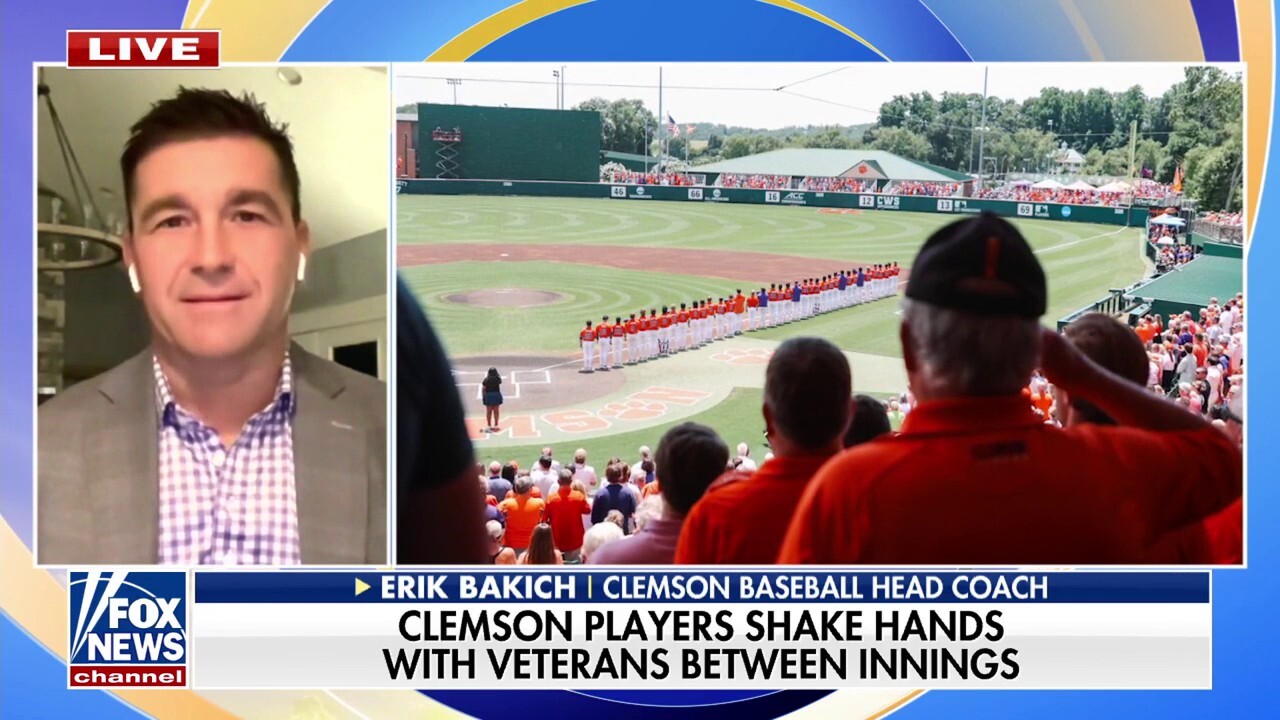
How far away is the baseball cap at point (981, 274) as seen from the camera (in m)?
4.49

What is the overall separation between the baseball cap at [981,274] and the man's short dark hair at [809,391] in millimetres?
390

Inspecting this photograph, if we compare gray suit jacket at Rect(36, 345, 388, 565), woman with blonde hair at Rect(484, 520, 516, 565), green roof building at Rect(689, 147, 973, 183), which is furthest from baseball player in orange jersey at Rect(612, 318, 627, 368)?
gray suit jacket at Rect(36, 345, 388, 565)

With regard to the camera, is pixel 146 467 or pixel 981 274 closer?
pixel 981 274

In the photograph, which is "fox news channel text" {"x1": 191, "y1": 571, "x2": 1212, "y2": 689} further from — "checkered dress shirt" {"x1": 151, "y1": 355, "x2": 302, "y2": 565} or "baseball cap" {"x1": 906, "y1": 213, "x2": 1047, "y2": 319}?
"baseball cap" {"x1": 906, "y1": 213, "x2": 1047, "y2": 319}

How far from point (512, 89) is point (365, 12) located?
64 cm

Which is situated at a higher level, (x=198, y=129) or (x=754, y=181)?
(x=198, y=129)

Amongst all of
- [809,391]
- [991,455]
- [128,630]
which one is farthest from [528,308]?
[128,630]

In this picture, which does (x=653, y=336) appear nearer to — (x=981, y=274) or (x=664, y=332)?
(x=664, y=332)

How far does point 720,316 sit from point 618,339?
0.48m

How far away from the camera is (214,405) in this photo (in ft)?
15.4

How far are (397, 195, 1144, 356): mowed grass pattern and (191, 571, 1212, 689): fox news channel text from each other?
95 centimetres

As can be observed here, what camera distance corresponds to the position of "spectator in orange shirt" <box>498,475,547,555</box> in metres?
4.78

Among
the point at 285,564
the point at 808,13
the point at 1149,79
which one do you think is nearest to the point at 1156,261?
the point at 1149,79

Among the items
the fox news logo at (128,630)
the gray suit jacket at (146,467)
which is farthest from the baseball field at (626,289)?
the fox news logo at (128,630)
